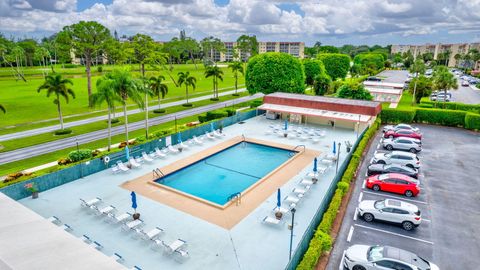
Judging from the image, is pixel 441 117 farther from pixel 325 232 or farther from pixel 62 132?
pixel 62 132

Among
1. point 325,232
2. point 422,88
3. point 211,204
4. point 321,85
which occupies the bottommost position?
point 211,204

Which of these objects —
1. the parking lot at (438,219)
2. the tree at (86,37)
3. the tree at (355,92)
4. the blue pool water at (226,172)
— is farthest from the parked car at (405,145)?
the tree at (86,37)

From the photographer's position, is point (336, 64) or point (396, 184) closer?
point (396, 184)

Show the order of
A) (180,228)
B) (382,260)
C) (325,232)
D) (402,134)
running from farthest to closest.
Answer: (402,134)
(180,228)
(325,232)
(382,260)

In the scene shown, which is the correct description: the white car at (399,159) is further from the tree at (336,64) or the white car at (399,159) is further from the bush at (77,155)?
the tree at (336,64)

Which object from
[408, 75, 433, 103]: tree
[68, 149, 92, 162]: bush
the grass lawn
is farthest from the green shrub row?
[408, 75, 433, 103]: tree

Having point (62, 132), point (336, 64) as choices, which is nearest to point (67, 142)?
point (62, 132)

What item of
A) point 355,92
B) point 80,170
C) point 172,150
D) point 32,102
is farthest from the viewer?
point 32,102
